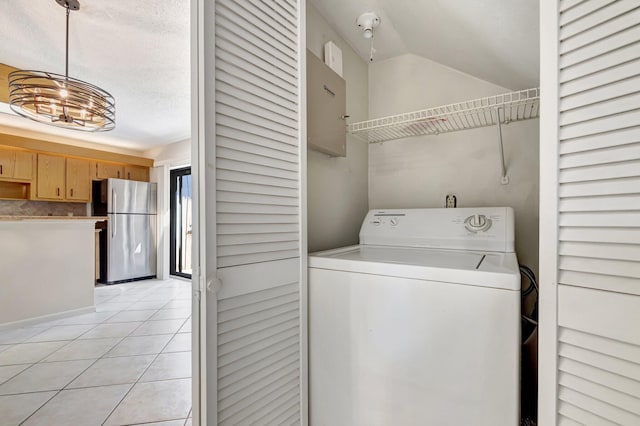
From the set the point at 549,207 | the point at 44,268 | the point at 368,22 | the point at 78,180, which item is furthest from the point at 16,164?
the point at 549,207

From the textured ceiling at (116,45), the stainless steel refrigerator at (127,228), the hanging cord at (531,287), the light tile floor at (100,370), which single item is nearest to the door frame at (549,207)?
the hanging cord at (531,287)

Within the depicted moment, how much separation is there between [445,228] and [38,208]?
592 centimetres

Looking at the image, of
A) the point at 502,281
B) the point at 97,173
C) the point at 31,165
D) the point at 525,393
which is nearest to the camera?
the point at 502,281

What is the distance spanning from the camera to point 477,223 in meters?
1.29

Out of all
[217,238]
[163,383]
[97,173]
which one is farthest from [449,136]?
[97,173]

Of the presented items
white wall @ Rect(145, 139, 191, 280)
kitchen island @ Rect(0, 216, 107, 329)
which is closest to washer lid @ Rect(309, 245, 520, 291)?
kitchen island @ Rect(0, 216, 107, 329)

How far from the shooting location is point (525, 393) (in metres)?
1.32

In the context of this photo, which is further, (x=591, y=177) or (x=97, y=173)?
(x=97, y=173)

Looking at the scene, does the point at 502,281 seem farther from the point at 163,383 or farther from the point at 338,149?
the point at 163,383

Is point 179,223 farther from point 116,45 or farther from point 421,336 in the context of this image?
point 421,336

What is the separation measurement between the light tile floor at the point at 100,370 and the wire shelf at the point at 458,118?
6.46ft

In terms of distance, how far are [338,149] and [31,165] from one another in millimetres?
5071

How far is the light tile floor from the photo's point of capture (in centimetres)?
148

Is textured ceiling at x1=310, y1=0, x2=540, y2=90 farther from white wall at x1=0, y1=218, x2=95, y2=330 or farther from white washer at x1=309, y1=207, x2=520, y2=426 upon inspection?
white wall at x1=0, y1=218, x2=95, y2=330
